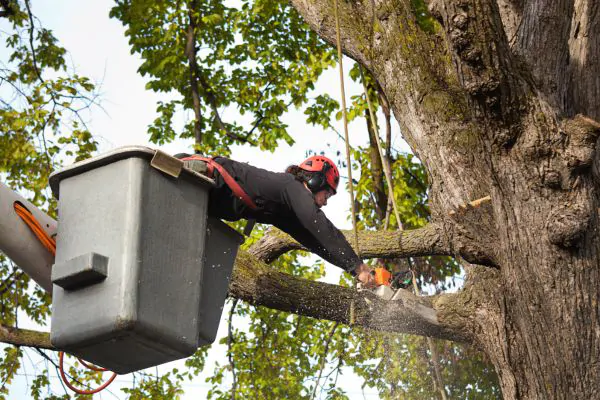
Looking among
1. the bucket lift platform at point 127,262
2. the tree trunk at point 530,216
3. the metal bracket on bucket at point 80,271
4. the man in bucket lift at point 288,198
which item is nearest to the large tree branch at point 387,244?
the man in bucket lift at point 288,198

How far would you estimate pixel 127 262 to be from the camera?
3.17 meters

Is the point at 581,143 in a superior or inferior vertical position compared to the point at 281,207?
inferior

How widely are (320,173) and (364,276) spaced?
1.75 ft

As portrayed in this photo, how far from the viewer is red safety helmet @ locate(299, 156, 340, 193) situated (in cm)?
471

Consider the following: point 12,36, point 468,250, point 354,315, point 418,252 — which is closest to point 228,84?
point 12,36

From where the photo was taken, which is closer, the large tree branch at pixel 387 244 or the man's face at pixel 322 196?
the man's face at pixel 322 196

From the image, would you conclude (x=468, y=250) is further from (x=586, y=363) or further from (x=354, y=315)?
(x=354, y=315)

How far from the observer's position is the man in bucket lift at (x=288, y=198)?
4.35m

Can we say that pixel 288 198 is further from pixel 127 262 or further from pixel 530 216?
pixel 127 262

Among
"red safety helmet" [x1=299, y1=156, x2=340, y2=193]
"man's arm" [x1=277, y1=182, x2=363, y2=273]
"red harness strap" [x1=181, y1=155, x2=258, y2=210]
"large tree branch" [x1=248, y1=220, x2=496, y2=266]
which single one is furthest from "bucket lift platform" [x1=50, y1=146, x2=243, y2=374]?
"large tree branch" [x1=248, y1=220, x2=496, y2=266]

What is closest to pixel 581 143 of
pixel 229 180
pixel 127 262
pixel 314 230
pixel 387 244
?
pixel 314 230

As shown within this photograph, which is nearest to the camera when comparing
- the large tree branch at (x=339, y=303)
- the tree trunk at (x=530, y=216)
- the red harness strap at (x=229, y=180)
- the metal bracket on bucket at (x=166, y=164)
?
the metal bracket on bucket at (x=166, y=164)

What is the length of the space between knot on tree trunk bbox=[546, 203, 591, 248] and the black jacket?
4.18 ft

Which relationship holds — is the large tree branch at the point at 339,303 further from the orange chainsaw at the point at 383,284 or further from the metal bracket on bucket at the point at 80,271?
the metal bracket on bucket at the point at 80,271
